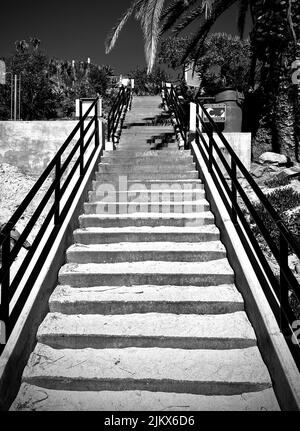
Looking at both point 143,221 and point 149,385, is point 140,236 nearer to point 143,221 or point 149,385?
point 143,221

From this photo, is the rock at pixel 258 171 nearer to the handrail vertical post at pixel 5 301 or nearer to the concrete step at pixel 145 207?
the concrete step at pixel 145 207

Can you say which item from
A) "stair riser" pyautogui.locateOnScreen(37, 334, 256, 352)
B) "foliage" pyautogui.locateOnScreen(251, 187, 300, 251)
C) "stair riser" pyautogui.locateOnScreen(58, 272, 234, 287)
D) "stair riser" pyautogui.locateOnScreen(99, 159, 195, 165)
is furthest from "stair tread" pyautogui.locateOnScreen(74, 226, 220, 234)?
"foliage" pyautogui.locateOnScreen(251, 187, 300, 251)

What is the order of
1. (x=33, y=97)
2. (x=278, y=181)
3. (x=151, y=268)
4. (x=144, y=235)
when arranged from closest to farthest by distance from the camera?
(x=151, y=268)
(x=144, y=235)
(x=278, y=181)
(x=33, y=97)

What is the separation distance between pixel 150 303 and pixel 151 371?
713 mm

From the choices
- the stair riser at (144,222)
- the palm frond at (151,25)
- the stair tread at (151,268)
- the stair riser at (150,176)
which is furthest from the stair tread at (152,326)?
the palm frond at (151,25)

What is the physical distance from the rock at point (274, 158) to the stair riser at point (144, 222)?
18.9ft

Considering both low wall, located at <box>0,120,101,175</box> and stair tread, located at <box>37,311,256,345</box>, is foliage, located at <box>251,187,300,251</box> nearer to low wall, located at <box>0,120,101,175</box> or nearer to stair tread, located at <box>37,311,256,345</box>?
stair tread, located at <box>37,311,256,345</box>

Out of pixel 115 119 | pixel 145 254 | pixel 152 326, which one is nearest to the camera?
pixel 152 326

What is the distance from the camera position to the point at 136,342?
3.21m

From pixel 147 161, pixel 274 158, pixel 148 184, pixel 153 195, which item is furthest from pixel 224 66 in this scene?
pixel 153 195

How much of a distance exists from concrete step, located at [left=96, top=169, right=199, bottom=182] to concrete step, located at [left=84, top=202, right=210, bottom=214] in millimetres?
1014

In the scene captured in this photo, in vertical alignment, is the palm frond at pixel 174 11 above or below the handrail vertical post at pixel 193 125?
above

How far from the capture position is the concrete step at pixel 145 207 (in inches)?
203
